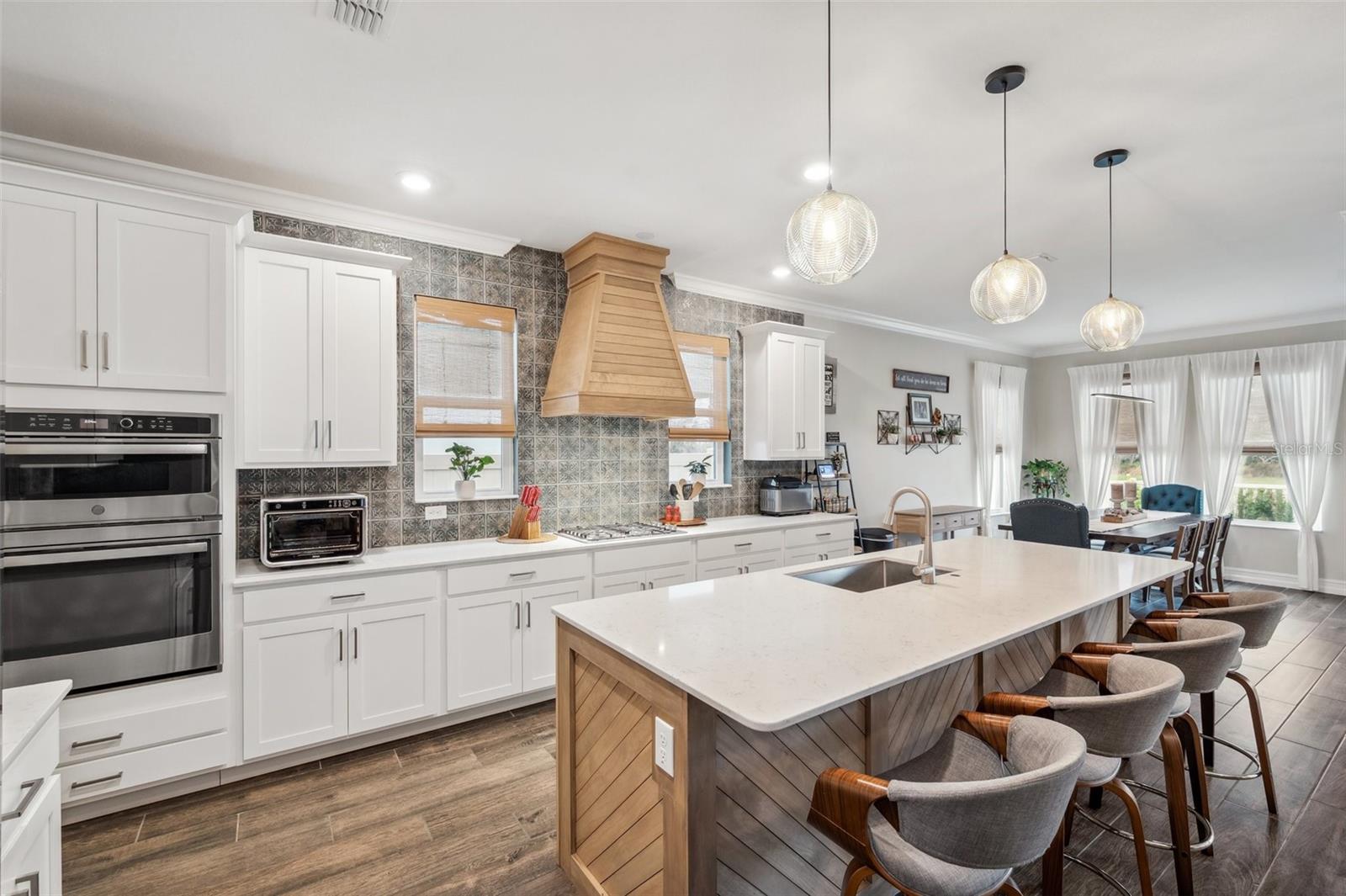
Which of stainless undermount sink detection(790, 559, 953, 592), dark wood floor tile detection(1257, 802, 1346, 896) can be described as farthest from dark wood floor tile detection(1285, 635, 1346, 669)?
stainless undermount sink detection(790, 559, 953, 592)

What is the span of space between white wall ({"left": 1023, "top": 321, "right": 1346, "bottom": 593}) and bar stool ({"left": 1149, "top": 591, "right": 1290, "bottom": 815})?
5.04 metres

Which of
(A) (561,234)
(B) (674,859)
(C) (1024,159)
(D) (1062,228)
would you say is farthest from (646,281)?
(B) (674,859)

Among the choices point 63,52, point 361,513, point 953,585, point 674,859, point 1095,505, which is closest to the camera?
point 674,859

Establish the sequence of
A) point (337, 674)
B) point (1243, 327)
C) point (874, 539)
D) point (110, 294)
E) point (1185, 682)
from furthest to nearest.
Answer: point (1243, 327)
point (874, 539)
point (337, 674)
point (110, 294)
point (1185, 682)

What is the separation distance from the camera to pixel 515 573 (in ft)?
11.2

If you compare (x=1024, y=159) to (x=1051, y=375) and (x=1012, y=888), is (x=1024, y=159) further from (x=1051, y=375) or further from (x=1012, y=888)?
(x=1051, y=375)

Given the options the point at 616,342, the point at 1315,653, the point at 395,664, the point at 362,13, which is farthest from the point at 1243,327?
the point at 395,664

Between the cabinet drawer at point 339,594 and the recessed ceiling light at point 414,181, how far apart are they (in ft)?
6.26

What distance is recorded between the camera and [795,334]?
5.11 metres

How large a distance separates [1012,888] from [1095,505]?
7696 millimetres

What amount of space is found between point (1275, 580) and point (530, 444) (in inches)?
299

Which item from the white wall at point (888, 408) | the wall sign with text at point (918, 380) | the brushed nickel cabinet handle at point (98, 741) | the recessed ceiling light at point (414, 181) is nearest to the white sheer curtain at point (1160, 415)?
the white wall at point (888, 408)

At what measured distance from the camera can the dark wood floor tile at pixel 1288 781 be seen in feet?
8.29

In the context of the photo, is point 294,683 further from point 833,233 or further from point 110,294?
point 833,233
